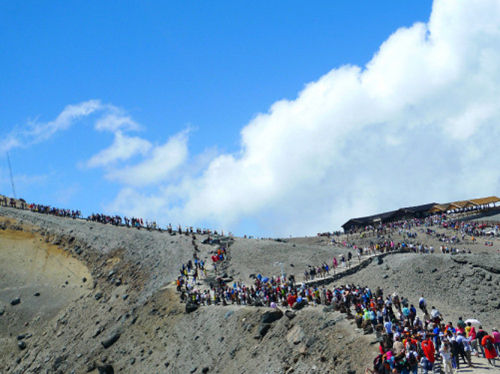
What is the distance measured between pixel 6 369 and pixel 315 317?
3562cm

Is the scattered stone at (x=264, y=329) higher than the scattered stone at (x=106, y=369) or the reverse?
higher

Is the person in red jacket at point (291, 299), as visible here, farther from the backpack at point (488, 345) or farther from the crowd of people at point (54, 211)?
the crowd of people at point (54, 211)

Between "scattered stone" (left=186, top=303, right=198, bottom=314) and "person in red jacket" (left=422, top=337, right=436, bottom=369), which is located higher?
"scattered stone" (left=186, top=303, right=198, bottom=314)

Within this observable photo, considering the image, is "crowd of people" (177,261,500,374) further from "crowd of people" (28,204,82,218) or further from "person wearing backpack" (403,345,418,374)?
"crowd of people" (28,204,82,218)

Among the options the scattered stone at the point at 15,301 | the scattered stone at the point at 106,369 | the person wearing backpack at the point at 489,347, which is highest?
the scattered stone at the point at 15,301

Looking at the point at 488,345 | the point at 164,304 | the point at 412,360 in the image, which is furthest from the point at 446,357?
the point at 164,304

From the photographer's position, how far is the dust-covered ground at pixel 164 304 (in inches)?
1293

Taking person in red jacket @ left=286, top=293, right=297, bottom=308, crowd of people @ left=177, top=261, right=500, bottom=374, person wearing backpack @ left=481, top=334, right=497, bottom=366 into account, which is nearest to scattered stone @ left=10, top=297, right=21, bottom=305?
crowd of people @ left=177, top=261, right=500, bottom=374

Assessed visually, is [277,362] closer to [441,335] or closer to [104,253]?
[441,335]

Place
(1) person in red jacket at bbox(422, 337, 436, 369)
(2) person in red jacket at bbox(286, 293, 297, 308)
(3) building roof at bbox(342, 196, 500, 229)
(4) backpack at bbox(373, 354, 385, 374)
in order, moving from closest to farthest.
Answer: (4) backpack at bbox(373, 354, 385, 374)
(1) person in red jacket at bbox(422, 337, 436, 369)
(2) person in red jacket at bbox(286, 293, 297, 308)
(3) building roof at bbox(342, 196, 500, 229)

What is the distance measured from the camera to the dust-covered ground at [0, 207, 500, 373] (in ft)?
108

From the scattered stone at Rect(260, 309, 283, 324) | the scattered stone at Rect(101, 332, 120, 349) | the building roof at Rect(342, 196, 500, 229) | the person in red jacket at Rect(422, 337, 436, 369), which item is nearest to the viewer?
the person in red jacket at Rect(422, 337, 436, 369)

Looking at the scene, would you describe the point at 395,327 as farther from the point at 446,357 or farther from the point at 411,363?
the point at 411,363

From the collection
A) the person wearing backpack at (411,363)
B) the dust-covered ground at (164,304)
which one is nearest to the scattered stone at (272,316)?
the dust-covered ground at (164,304)
